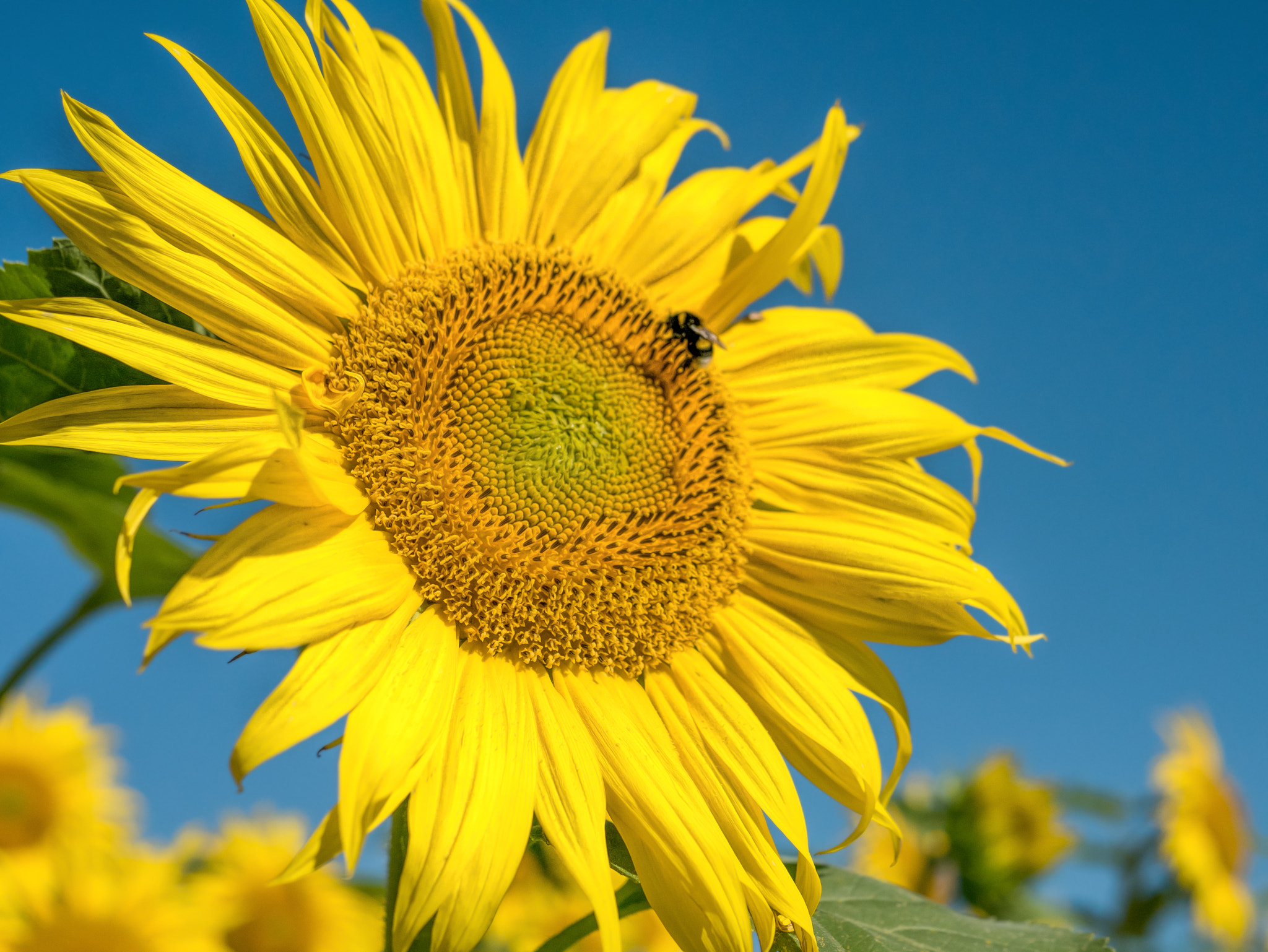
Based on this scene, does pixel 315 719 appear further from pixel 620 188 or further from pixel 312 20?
pixel 620 188

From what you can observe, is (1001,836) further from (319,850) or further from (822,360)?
(319,850)

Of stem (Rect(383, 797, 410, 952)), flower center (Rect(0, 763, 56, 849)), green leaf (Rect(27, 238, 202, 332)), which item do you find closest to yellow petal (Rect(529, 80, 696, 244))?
green leaf (Rect(27, 238, 202, 332))

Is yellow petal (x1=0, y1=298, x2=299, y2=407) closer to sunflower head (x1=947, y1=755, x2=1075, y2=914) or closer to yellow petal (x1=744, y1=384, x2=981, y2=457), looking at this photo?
yellow petal (x1=744, y1=384, x2=981, y2=457)

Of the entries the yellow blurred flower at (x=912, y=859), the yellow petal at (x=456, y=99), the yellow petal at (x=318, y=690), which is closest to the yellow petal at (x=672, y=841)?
the yellow petal at (x=318, y=690)

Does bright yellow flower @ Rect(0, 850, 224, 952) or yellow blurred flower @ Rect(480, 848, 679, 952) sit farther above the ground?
yellow blurred flower @ Rect(480, 848, 679, 952)

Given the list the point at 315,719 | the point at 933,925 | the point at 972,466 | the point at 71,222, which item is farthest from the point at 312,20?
the point at 933,925
